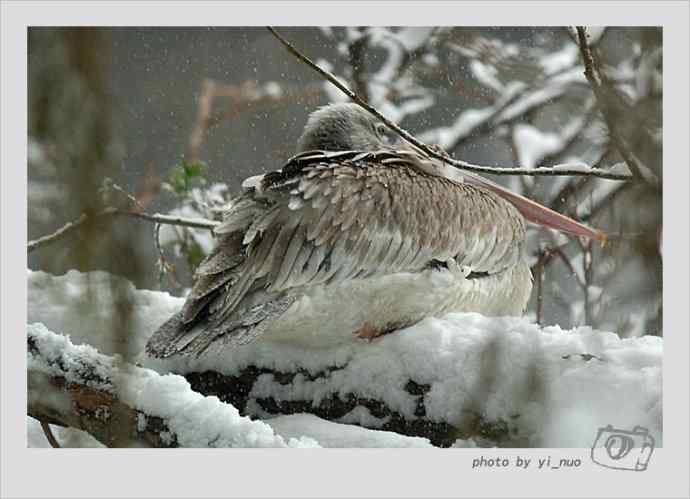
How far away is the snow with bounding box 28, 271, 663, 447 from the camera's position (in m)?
2.20

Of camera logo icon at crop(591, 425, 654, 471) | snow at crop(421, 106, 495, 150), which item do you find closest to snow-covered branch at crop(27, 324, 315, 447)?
camera logo icon at crop(591, 425, 654, 471)

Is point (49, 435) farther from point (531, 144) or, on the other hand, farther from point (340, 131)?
point (531, 144)

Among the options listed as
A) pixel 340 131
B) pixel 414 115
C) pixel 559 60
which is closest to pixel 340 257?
pixel 340 131

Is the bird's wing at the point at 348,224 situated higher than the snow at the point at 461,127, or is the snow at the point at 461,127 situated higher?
the snow at the point at 461,127

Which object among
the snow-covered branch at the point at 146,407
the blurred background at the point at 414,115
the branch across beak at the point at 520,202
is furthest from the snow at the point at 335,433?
the branch across beak at the point at 520,202

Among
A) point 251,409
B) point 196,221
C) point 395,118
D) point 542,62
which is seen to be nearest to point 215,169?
point 196,221

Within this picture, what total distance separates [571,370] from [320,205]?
0.95 m

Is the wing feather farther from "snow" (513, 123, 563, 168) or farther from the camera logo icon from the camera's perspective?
the camera logo icon

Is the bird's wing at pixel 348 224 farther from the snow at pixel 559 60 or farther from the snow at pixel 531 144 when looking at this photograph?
the snow at pixel 559 60

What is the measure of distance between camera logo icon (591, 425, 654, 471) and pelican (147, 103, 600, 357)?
56cm

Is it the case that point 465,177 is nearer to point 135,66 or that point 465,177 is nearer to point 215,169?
point 215,169

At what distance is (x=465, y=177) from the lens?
370 centimetres

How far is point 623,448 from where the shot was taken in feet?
8.52

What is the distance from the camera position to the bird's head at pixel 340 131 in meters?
3.58
